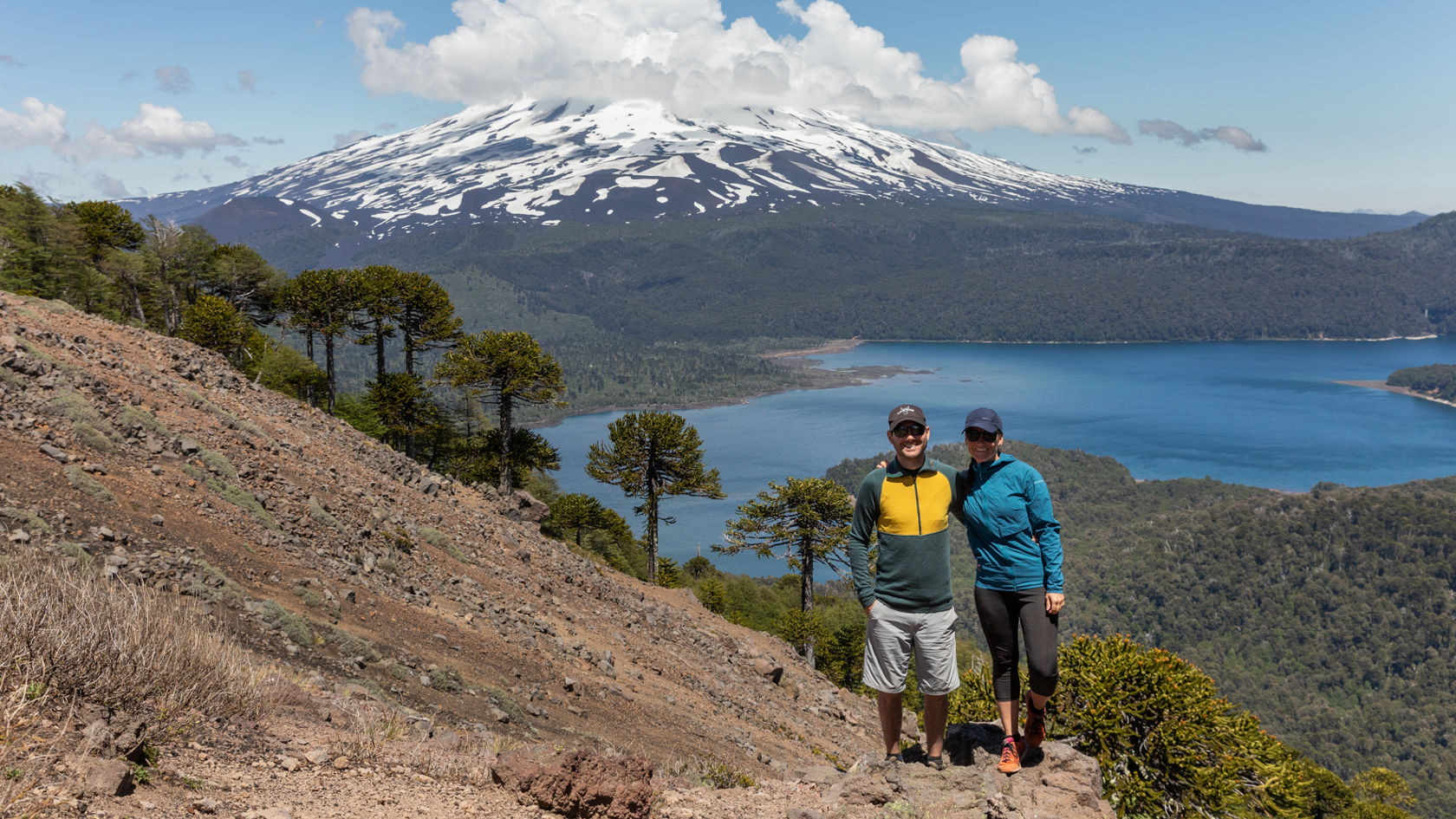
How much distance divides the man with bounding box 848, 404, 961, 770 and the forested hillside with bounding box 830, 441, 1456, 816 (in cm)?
9289

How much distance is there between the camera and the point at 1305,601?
342 feet

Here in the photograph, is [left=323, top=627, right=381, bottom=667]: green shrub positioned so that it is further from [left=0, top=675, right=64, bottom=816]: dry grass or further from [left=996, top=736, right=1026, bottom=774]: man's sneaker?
[left=996, top=736, right=1026, bottom=774]: man's sneaker

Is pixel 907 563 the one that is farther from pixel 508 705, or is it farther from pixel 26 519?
pixel 26 519

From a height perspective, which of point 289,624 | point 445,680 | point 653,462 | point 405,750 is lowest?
point 653,462

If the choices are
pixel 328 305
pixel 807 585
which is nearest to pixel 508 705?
pixel 807 585

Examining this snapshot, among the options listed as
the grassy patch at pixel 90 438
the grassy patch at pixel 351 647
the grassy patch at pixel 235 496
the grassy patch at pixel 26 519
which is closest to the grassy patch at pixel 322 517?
the grassy patch at pixel 235 496

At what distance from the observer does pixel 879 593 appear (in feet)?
20.2

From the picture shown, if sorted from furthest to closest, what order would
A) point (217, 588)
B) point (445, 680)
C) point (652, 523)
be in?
1. point (652, 523)
2. point (445, 680)
3. point (217, 588)

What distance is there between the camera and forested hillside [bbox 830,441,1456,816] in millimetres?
86938

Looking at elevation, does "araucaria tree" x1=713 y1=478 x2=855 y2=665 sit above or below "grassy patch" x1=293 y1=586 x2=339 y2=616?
below

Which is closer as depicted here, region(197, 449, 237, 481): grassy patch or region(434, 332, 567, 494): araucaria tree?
region(197, 449, 237, 481): grassy patch

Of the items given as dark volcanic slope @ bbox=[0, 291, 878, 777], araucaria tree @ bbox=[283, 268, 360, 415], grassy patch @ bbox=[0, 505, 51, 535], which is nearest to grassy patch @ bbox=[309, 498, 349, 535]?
dark volcanic slope @ bbox=[0, 291, 878, 777]

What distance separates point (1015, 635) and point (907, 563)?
1.00 m

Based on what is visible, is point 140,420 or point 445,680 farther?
point 140,420
